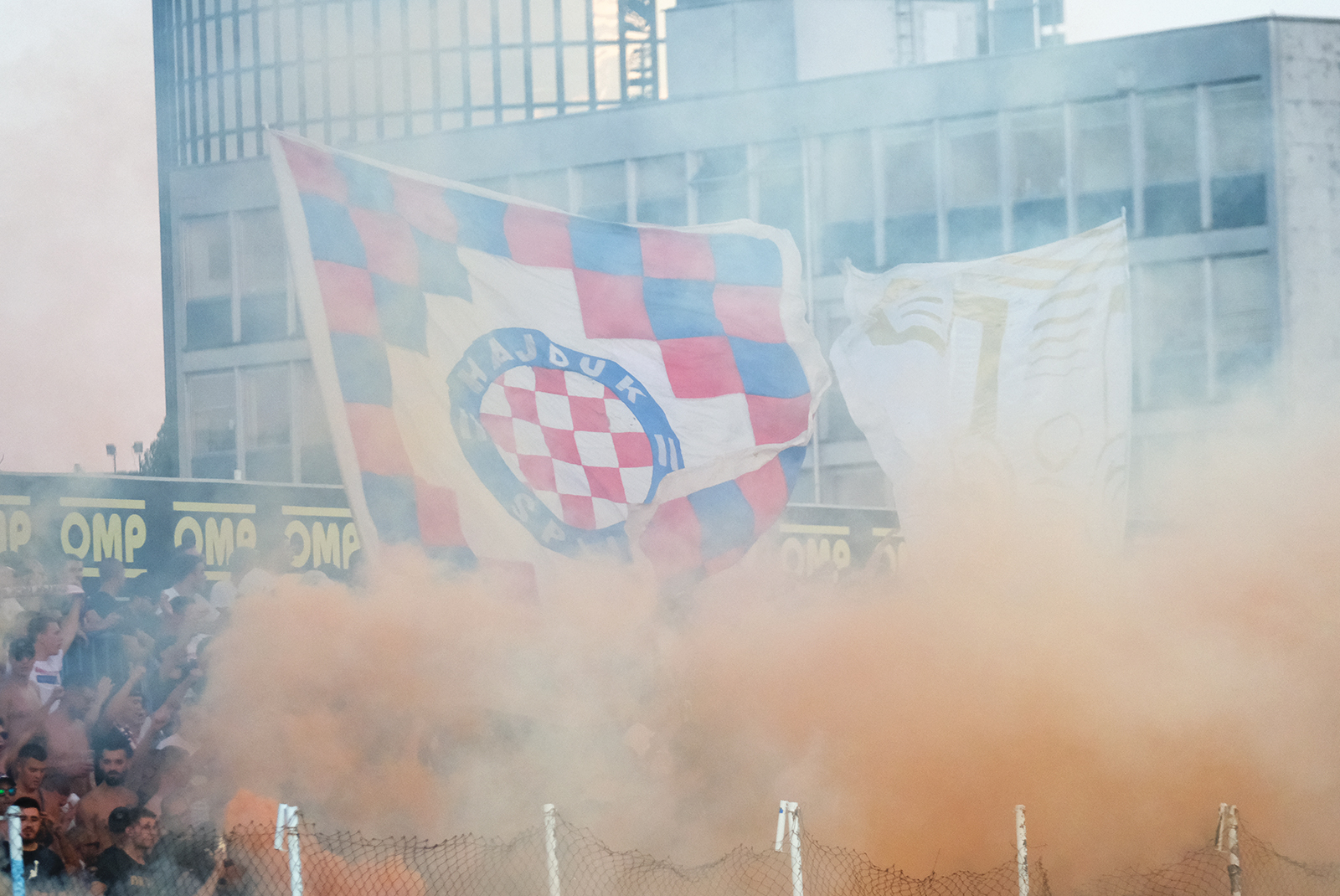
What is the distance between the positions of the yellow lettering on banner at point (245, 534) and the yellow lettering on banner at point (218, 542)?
0.06m

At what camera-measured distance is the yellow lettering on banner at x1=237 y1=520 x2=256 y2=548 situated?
946cm

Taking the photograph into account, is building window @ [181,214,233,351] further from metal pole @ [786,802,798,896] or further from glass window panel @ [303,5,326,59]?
metal pole @ [786,802,798,896]

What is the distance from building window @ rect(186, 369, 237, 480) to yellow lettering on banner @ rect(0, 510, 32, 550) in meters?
12.2

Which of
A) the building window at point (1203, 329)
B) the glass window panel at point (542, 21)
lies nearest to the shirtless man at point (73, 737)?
the building window at point (1203, 329)

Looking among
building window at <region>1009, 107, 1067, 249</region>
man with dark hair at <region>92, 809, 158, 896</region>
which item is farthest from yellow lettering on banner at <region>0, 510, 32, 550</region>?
building window at <region>1009, 107, 1067, 249</region>

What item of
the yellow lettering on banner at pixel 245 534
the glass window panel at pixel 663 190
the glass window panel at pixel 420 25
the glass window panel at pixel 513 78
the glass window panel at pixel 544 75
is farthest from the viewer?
the glass window panel at pixel 544 75

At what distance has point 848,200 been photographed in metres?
18.0

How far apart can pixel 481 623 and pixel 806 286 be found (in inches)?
462

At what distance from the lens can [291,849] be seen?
5.50 m

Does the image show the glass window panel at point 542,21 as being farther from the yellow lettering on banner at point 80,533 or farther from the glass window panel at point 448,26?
the yellow lettering on banner at point 80,533

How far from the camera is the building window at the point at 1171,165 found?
17.1 m

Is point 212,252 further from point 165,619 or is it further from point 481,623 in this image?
point 481,623

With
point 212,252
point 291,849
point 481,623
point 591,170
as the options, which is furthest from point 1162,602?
point 212,252

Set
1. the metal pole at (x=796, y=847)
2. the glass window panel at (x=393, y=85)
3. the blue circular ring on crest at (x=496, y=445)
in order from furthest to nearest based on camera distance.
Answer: the glass window panel at (x=393, y=85) < the blue circular ring on crest at (x=496, y=445) < the metal pole at (x=796, y=847)
